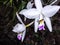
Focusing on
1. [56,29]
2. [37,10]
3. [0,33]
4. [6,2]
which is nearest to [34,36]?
[56,29]

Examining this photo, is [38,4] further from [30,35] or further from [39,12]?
[30,35]

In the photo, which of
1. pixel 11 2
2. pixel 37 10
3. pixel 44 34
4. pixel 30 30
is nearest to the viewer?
pixel 37 10

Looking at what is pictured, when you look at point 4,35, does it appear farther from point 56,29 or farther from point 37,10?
point 37,10

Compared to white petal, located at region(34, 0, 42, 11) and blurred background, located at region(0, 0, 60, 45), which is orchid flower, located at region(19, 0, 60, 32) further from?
blurred background, located at region(0, 0, 60, 45)

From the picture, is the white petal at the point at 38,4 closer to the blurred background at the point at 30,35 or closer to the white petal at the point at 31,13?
the white petal at the point at 31,13

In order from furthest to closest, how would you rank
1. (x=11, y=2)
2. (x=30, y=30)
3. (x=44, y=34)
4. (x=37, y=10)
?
(x=44, y=34) → (x=30, y=30) → (x=11, y=2) → (x=37, y=10)

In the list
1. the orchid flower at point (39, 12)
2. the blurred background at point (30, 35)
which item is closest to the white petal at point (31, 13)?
the orchid flower at point (39, 12)

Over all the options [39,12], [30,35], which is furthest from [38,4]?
[30,35]
